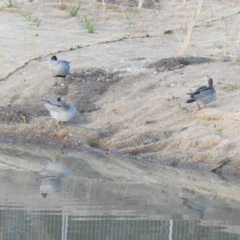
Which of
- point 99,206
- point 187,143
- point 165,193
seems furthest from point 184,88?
A: point 99,206

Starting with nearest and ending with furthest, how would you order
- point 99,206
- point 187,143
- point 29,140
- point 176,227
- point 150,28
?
1. point 176,227
2. point 99,206
3. point 187,143
4. point 29,140
5. point 150,28

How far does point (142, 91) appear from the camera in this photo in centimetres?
1309

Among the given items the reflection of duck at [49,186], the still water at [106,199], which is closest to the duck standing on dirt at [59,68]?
the still water at [106,199]

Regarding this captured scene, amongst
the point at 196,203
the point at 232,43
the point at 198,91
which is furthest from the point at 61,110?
the point at 232,43

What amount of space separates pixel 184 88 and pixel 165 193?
369 cm

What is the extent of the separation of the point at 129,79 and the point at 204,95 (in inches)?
83.1

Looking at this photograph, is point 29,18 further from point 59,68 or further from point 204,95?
point 204,95

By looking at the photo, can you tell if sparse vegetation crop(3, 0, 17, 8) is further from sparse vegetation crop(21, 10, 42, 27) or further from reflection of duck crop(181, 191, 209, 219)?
reflection of duck crop(181, 191, 209, 219)

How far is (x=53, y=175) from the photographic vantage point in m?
10.3

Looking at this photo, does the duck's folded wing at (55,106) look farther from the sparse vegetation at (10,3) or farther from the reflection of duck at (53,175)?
the sparse vegetation at (10,3)

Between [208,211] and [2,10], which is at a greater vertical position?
[2,10]

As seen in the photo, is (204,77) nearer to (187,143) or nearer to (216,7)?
(187,143)

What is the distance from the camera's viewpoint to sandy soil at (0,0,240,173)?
11.5 metres

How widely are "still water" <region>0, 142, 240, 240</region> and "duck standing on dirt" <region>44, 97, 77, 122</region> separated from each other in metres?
0.49
